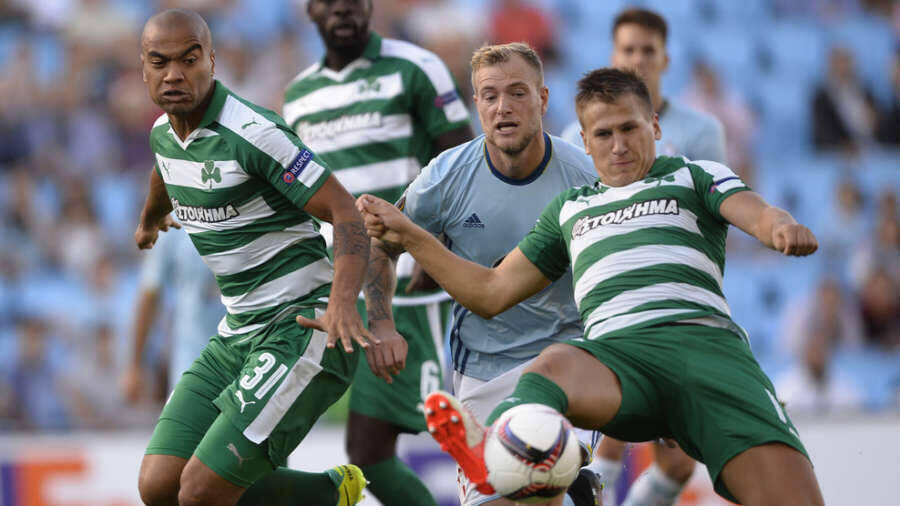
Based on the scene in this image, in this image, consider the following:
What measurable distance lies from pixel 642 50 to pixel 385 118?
59.0 inches

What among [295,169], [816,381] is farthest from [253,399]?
[816,381]

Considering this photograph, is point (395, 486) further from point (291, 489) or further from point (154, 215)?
point (154, 215)

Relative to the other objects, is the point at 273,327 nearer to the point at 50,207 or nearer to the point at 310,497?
the point at 310,497

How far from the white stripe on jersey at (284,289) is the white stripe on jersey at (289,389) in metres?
0.15

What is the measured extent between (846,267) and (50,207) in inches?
305

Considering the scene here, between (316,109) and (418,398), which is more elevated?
(316,109)

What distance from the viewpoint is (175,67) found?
15.5ft

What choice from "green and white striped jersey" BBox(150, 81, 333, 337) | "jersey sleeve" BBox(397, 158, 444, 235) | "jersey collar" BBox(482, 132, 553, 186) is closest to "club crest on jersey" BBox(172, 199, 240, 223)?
"green and white striped jersey" BBox(150, 81, 333, 337)

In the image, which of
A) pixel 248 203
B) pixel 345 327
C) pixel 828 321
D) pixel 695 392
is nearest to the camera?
pixel 695 392

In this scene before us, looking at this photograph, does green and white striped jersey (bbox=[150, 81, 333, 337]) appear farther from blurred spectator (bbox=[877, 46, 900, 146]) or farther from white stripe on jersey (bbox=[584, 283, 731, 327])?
blurred spectator (bbox=[877, 46, 900, 146])

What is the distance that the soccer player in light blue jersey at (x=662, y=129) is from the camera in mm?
6426

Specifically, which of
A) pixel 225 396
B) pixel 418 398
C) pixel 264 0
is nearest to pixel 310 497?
pixel 225 396

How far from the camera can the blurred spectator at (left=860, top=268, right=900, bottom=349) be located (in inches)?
416

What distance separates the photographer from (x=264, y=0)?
544 inches
